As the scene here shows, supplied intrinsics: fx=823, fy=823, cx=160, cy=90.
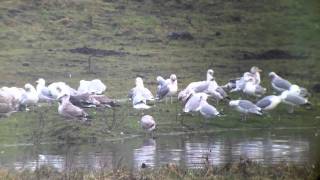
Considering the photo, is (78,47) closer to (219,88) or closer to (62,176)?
(219,88)

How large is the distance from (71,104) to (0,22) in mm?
3636

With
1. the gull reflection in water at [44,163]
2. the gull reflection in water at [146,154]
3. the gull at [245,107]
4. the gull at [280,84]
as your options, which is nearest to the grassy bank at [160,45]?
the gull at [245,107]

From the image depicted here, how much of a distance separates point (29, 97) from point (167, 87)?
210cm

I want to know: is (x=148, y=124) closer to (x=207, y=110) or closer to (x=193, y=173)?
(x=207, y=110)

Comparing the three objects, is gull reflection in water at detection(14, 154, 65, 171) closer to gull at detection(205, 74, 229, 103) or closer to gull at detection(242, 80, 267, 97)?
gull at detection(205, 74, 229, 103)

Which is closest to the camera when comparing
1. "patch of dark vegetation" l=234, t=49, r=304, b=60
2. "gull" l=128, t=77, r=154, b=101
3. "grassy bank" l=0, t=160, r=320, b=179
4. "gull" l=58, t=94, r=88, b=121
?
"grassy bank" l=0, t=160, r=320, b=179

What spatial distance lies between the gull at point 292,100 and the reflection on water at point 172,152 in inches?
36.7

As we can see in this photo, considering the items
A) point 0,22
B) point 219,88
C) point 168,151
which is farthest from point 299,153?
point 0,22

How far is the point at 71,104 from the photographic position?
11547 mm

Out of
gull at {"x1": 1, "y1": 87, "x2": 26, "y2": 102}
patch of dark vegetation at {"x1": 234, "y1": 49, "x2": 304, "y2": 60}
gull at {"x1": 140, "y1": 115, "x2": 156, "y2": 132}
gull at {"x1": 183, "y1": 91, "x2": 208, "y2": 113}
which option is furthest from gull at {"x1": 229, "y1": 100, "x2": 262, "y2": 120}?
gull at {"x1": 1, "y1": 87, "x2": 26, "y2": 102}

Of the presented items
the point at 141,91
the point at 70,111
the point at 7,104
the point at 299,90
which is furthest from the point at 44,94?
the point at 299,90

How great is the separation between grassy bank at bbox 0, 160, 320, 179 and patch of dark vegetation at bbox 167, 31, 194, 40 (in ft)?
16.9

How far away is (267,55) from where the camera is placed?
47.3 feet

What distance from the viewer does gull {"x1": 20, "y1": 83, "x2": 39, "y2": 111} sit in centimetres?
1175
